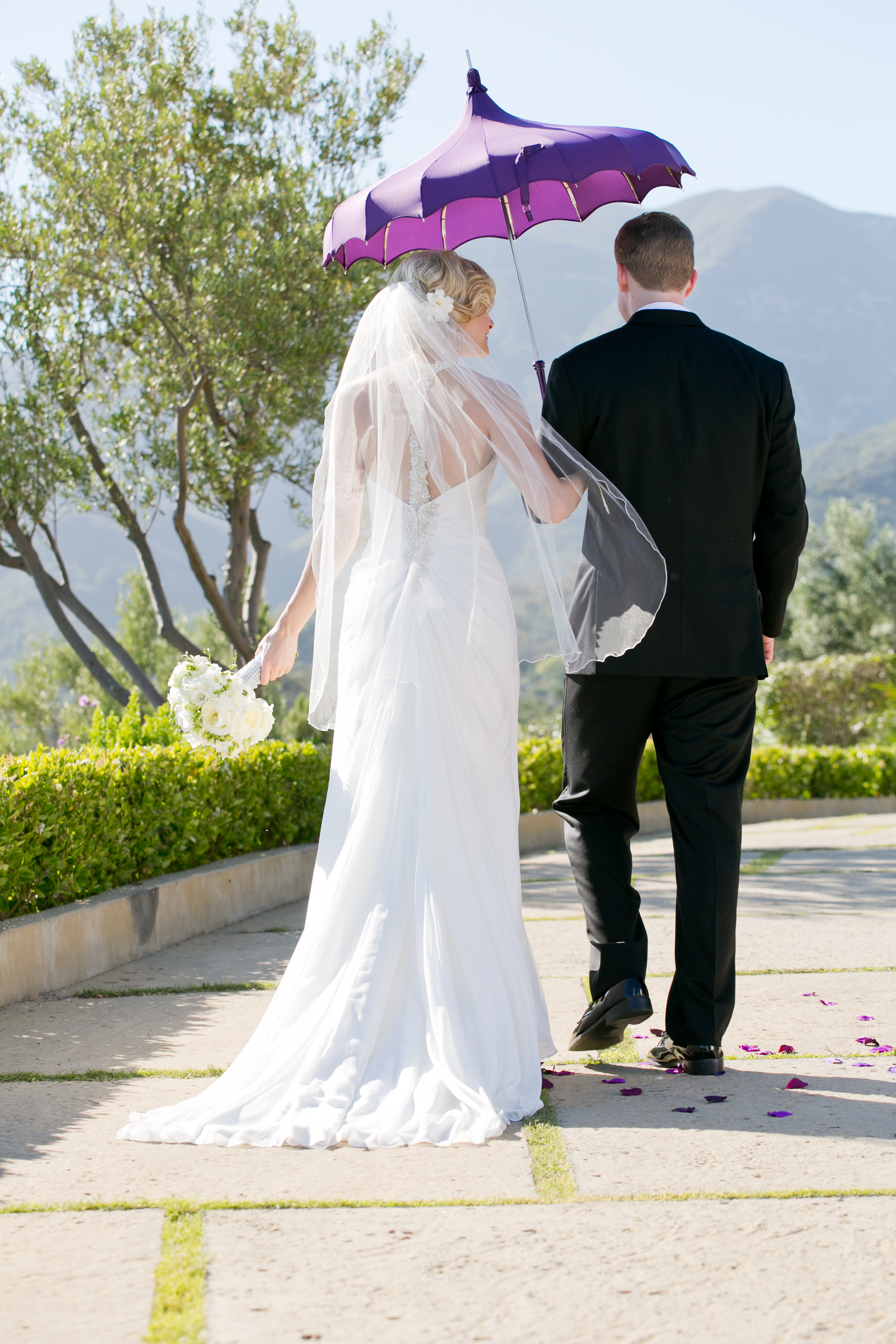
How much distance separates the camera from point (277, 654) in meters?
3.58

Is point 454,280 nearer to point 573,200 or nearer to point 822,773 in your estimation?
point 573,200

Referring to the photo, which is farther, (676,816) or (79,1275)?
(676,816)

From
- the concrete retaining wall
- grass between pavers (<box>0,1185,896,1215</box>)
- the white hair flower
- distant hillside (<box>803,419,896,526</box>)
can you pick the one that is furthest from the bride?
distant hillside (<box>803,419,896,526</box>)

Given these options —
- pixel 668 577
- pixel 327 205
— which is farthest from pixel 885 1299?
pixel 327 205

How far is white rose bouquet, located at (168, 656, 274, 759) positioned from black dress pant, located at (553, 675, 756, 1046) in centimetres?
102

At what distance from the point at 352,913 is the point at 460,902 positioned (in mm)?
279

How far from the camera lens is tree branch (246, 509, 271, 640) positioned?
37.0 ft

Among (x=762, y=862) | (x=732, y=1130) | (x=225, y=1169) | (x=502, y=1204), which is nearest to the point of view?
(x=502, y=1204)

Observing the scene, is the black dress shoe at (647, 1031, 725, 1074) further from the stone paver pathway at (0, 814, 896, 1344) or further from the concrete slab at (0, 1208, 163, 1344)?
the concrete slab at (0, 1208, 163, 1344)

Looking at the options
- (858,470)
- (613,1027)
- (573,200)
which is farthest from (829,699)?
(858,470)

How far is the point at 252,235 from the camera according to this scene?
8.94 m

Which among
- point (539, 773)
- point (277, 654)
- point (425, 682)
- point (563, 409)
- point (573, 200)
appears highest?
point (573, 200)

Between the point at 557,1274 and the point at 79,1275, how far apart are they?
0.76m

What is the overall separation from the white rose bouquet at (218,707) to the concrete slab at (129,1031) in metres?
0.85
